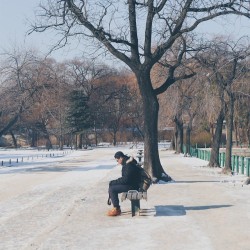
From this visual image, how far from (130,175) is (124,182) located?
0.22 m

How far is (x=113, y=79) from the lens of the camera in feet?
327

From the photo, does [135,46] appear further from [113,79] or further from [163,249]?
[113,79]

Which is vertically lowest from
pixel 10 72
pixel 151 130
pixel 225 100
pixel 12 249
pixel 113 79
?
pixel 12 249

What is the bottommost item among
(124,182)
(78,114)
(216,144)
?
(124,182)

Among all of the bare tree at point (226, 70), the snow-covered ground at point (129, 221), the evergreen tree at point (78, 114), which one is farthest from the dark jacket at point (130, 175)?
the evergreen tree at point (78, 114)

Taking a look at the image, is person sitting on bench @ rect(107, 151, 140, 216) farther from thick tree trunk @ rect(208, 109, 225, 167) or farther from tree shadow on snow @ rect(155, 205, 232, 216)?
thick tree trunk @ rect(208, 109, 225, 167)

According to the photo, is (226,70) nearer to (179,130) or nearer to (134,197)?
(134,197)

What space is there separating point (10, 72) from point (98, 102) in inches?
1958

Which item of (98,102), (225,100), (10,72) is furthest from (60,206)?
(98,102)

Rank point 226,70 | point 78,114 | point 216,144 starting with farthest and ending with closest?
point 78,114, point 216,144, point 226,70

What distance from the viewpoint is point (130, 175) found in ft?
40.8

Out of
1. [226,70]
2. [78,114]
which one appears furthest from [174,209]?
[78,114]

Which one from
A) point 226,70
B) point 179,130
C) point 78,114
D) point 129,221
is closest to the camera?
point 129,221

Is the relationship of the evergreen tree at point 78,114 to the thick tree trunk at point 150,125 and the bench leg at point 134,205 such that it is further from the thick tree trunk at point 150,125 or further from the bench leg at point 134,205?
the bench leg at point 134,205
